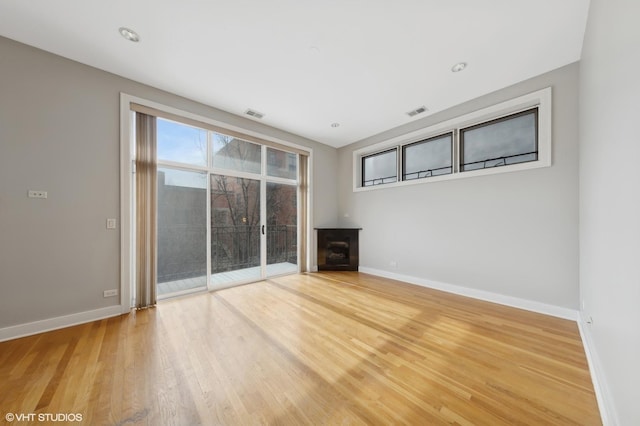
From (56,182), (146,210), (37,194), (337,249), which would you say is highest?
(56,182)

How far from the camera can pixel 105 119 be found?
9.25 feet

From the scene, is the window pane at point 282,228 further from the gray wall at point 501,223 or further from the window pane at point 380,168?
the gray wall at point 501,223

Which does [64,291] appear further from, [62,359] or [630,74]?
[630,74]

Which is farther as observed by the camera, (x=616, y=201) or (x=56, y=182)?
(x=56, y=182)

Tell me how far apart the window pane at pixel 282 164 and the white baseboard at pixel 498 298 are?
10.1 feet

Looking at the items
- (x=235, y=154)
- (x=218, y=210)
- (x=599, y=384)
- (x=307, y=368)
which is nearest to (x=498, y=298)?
(x=599, y=384)

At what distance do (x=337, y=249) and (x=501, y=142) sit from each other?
3.66 meters

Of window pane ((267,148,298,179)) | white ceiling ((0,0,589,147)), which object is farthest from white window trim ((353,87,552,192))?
window pane ((267,148,298,179))

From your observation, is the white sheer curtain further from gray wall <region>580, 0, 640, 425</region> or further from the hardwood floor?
gray wall <region>580, 0, 640, 425</region>

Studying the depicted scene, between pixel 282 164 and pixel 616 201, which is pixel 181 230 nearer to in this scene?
pixel 282 164

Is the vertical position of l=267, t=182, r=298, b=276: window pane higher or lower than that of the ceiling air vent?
lower

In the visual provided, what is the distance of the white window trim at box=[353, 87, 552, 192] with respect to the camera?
2.83 m

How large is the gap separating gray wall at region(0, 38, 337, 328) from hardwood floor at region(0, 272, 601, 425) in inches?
18.3

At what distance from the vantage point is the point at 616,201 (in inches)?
48.6
